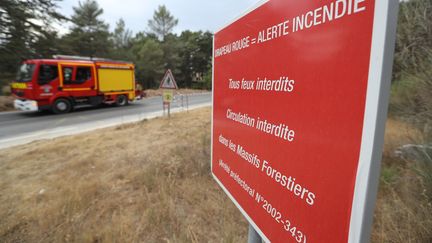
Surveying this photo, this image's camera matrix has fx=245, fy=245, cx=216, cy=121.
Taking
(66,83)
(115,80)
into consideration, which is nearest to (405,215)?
(66,83)

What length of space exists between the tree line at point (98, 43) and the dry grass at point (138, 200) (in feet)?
49.3

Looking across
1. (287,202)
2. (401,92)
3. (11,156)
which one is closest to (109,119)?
(11,156)

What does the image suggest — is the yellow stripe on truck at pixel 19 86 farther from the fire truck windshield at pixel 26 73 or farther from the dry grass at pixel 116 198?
the dry grass at pixel 116 198

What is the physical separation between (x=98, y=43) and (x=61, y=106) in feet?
84.8

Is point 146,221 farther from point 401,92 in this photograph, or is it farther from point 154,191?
point 401,92

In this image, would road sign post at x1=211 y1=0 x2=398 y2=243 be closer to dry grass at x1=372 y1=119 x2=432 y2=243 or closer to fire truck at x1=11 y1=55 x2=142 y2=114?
dry grass at x1=372 y1=119 x2=432 y2=243

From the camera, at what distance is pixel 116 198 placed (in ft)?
10.7

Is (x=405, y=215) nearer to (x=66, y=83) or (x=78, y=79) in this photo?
(x=66, y=83)

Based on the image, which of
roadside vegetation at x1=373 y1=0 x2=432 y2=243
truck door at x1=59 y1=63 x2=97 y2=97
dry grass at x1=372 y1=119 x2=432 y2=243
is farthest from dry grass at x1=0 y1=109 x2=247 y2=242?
truck door at x1=59 y1=63 x2=97 y2=97

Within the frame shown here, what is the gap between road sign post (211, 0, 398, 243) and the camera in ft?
1.83

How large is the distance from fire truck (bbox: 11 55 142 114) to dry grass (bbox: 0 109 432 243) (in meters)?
7.73

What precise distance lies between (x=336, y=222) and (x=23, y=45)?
21.3 m

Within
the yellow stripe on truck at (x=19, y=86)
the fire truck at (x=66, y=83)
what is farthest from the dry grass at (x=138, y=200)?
the yellow stripe on truck at (x=19, y=86)

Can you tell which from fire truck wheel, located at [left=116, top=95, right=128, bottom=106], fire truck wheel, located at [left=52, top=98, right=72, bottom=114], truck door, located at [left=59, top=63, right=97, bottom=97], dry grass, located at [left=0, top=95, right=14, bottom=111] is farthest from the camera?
fire truck wheel, located at [left=116, top=95, right=128, bottom=106]
